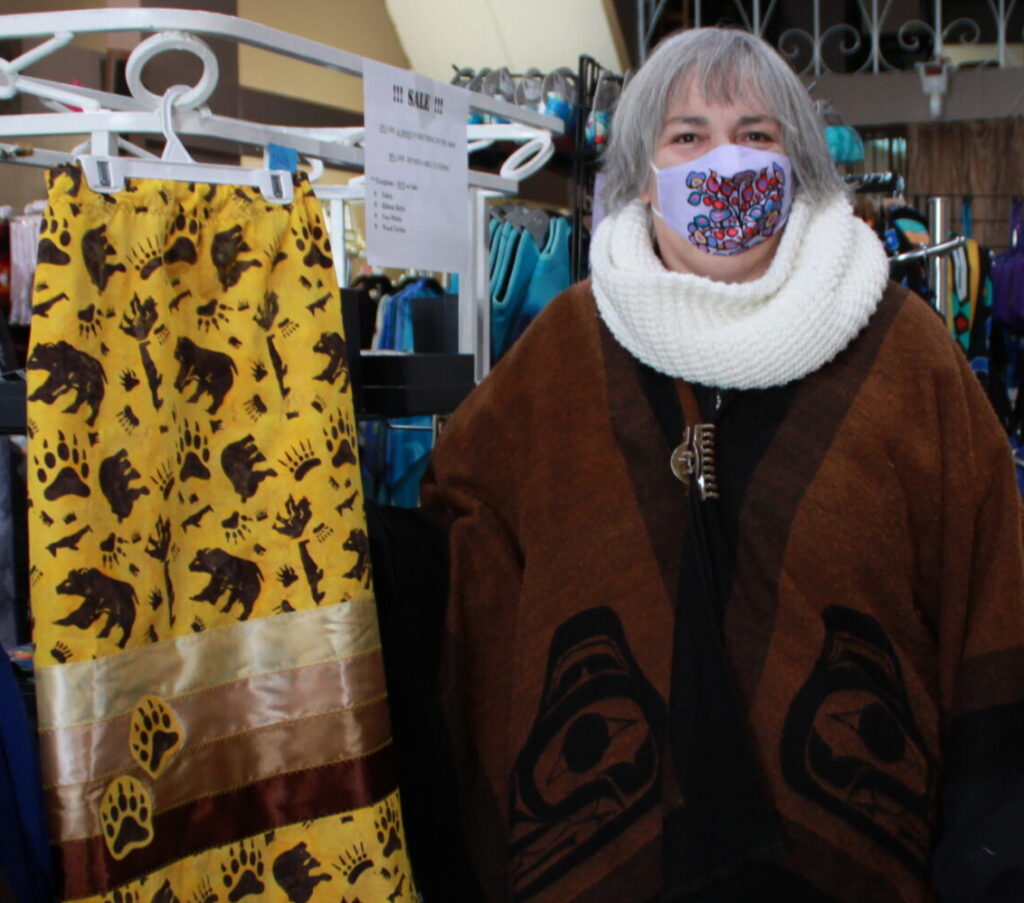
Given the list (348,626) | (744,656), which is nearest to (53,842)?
(348,626)

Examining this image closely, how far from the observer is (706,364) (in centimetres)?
137

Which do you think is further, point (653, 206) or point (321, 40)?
point (321, 40)

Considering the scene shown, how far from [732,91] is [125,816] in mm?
1119

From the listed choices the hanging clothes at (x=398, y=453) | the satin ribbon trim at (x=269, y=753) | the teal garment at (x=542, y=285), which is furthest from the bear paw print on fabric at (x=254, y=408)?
the teal garment at (x=542, y=285)

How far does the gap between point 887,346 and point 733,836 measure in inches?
25.2

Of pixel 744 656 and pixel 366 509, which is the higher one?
pixel 366 509

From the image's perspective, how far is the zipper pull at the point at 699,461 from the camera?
1.39 m

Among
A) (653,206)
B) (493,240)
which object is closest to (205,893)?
(653,206)

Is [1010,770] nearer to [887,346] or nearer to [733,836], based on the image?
[733,836]

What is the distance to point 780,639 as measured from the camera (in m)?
1.37

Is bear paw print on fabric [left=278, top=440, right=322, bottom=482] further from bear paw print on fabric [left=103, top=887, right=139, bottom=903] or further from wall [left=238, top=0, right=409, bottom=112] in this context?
wall [left=238, top=0, right=409, bottom=112]

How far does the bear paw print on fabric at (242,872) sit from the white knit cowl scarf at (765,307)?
0.76 m

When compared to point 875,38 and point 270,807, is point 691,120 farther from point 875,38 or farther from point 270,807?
point 875,38

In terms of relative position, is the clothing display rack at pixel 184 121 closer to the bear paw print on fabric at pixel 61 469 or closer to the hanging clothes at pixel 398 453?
the bear paw print on fabric at pixel 61 469
